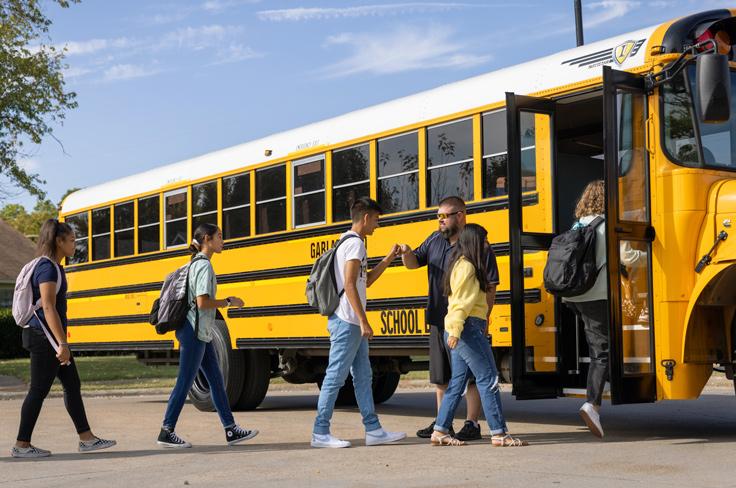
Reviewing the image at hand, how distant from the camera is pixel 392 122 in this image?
956cm

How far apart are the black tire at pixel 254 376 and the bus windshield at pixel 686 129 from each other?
5191mm

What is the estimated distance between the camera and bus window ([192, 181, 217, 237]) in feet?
38.3

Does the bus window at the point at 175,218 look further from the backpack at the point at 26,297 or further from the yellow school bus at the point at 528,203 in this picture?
the backpack at the point at 26,297

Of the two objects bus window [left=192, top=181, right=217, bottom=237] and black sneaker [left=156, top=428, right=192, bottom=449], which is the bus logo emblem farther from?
bus window [left=192, top=181, right=217, bottom=237]

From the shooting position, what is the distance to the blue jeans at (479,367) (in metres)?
7.46

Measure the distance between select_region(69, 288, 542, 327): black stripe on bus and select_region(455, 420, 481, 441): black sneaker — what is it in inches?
36.8

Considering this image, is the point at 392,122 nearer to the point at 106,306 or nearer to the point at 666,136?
the point at 666,136

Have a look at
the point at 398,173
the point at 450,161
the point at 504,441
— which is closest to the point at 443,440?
the point at 504,441

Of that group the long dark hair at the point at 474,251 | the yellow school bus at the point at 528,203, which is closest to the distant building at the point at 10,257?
the yellow school bus at the point at 528,203

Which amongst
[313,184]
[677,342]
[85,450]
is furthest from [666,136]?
[85,450]

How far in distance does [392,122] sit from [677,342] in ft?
10.5

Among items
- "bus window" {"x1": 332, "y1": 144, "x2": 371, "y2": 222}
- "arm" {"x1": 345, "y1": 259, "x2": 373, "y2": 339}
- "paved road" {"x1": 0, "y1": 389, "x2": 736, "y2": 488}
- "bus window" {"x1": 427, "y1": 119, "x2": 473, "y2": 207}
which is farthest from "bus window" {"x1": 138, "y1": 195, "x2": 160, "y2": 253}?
"arm" {"x1": 345, "y1": 259, "x2": 373, "y2": 339}

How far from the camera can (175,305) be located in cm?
796

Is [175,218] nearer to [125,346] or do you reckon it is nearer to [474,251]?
[125,346]
